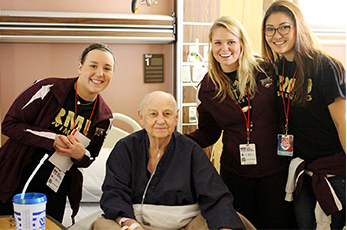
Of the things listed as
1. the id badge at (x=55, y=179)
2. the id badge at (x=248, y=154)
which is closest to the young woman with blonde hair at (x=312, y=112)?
the id badge at (x=248, y=154)

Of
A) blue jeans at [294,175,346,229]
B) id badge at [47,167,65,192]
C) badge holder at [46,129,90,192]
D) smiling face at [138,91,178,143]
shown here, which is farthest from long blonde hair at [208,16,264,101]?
id badge at [47,167,65,192]

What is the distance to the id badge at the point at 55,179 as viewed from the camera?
2043mm

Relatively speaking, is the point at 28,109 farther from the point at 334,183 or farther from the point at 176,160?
the point at 334,183

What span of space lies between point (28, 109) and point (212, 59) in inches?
44.8

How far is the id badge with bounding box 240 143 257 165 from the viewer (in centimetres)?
211

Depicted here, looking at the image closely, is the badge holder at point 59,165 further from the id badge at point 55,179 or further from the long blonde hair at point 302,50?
the long blonde hair at point 302,50

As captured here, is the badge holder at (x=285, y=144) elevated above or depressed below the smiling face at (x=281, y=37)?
below

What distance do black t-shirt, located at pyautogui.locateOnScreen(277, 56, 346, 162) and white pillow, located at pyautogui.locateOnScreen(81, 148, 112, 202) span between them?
62.2 inches

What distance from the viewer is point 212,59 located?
7.25ft

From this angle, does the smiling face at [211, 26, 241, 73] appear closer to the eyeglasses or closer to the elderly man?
the eyeglasses

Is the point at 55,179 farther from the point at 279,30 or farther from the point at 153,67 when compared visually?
the point at 153,67

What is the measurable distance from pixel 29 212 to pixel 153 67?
2557 mm

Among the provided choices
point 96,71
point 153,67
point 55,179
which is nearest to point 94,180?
point 55,179

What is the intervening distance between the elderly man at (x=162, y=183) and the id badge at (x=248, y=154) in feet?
0.96
